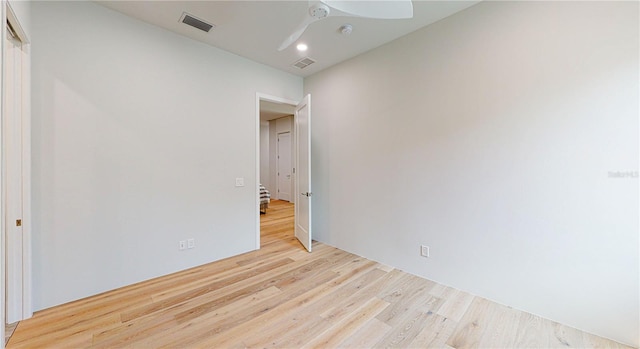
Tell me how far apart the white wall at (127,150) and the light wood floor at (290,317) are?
0.34 metres

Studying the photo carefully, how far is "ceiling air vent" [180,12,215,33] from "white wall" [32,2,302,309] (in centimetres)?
34

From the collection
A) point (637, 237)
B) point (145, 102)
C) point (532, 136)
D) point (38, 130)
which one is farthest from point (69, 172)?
point (637, 237)

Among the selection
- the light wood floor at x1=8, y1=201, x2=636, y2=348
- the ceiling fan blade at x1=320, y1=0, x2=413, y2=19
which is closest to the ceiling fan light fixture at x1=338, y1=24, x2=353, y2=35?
the ceiling fan blade at x1=320, y1=0, x2=413, y2=19

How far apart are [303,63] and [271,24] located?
3.22 feet

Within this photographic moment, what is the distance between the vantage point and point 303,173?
149 inches

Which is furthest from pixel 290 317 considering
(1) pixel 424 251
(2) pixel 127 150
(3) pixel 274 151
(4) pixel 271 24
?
(3) pixel 274 151

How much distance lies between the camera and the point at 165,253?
278cm

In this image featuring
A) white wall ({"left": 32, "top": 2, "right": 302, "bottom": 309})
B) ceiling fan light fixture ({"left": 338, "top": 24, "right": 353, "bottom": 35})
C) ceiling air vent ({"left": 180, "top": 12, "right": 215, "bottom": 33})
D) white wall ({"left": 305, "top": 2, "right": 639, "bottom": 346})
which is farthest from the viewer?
ceiling fan light fixture ({"left": 338, "top": 24, "right": 353, "bottom": 35})

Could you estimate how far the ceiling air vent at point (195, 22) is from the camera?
2.48 metres

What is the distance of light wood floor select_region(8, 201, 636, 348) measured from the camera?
1769mm

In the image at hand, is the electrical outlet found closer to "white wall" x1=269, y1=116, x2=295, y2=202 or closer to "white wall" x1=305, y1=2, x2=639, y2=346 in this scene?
"white wall" x1=305, y1=2, x2=639, y2=346

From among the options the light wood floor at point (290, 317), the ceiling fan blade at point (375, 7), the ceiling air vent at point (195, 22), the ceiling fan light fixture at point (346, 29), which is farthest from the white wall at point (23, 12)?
the ceiling fan light fixture at point (346, 29)

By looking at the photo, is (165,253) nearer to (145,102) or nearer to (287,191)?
(145,102)

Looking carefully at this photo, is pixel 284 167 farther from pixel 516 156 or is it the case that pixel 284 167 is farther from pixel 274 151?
pixel 516 156
